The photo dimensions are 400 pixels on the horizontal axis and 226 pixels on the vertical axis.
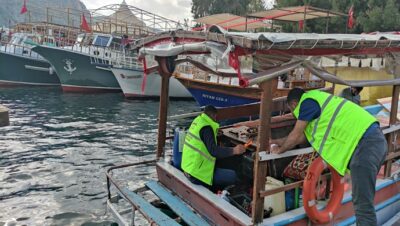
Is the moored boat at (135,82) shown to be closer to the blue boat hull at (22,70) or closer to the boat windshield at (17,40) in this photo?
the blue boat hull at (22,70)

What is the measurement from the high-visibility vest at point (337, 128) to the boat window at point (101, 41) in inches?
927

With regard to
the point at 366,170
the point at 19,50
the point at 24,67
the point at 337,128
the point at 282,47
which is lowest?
the point at 366,170

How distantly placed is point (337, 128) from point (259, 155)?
86 centimetres

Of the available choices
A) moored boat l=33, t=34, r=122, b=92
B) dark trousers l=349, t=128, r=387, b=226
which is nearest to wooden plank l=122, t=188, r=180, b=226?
dark trousers l=349, t=128, r=387, b=226

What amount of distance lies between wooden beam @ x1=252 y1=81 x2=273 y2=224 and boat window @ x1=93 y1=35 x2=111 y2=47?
23.4 meters

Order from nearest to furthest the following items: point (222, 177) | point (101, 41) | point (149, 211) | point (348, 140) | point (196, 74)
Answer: point (348, 140), point (149, 211), point (222, 177), point (196, 74), point (101, 41)

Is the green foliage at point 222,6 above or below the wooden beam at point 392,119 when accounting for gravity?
above

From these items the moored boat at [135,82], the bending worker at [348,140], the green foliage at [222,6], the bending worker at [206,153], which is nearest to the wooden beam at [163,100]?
the bending worker at [206,153]

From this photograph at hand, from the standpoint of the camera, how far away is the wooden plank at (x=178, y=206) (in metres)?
4.98

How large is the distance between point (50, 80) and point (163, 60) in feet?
84.3

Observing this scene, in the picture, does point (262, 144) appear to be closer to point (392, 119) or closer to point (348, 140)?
point (348, 140)

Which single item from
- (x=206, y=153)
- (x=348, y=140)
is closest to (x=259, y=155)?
(x=348, y=140)

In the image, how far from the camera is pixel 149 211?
16.9ft

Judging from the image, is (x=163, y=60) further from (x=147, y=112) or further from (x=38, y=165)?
(x=147, y=112)
